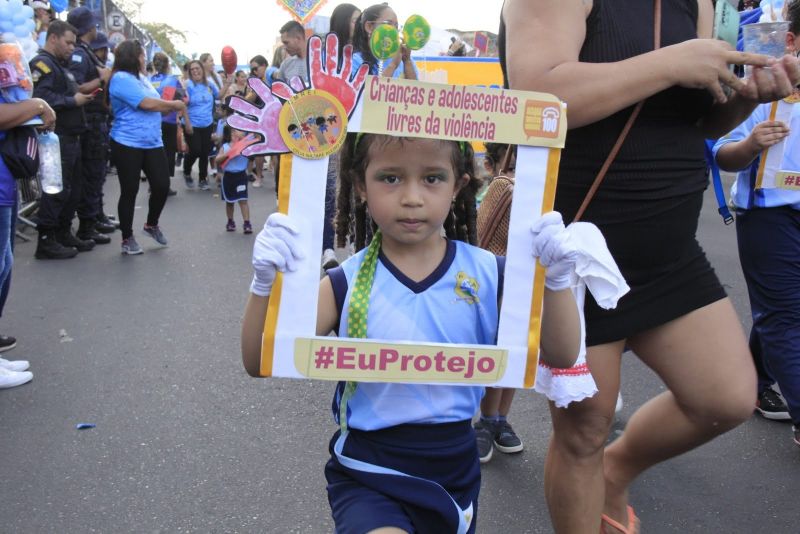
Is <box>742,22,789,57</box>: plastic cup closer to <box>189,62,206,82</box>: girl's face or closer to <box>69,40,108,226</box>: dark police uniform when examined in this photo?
<box>69,40,108,226</box>: dark police uniform

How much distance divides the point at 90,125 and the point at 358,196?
618cm

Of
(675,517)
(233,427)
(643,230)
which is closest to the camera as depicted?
(643,230)

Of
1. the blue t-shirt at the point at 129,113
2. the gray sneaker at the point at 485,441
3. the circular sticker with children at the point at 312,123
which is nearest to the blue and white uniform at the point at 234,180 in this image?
the blue t-shirt at the point at 129,113

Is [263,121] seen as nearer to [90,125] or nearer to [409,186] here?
[409,186]

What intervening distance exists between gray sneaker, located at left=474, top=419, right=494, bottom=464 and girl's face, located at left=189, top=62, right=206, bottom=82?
31.4 feet

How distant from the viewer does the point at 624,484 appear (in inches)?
91.8

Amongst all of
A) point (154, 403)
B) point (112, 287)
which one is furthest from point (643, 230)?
point (112, 287)

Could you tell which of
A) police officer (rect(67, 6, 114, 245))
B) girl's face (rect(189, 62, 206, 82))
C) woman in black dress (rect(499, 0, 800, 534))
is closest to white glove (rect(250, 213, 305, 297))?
woman in black dress (rect(499, 0, 800, 534))

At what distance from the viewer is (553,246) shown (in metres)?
1.52

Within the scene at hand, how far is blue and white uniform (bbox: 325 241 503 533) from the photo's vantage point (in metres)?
1.69

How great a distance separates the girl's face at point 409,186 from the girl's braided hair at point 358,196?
3 centimetres

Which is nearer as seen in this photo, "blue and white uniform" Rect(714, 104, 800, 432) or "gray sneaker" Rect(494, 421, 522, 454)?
"blue and white uniform" Rect(714, 104, 800, 432)

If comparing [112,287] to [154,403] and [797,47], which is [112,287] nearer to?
[154,403]

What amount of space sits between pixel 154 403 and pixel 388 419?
2.40 m
